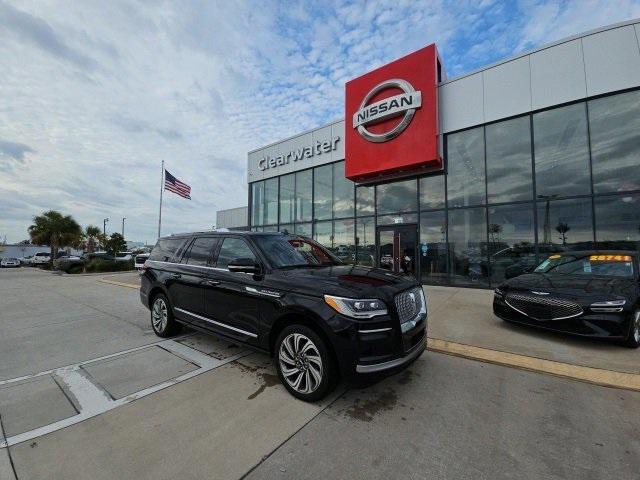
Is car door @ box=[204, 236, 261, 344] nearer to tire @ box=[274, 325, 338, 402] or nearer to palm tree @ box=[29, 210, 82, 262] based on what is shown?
tire @ box=[274, 325, 338, 402]

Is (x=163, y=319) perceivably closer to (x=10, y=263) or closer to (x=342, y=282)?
(x=342, y=282)

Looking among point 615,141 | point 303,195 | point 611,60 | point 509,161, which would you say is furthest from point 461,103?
point 303,195

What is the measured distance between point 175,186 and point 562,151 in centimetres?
2093

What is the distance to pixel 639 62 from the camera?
876 centimetres

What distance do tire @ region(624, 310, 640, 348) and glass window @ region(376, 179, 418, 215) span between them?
8.22 metres

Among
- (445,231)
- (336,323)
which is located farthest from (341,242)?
(336,323)

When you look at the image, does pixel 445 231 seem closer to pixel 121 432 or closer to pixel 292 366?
pixel 292 366

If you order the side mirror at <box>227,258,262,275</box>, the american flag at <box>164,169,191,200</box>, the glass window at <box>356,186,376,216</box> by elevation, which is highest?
the american flag at <box>164,169,191,200</box>

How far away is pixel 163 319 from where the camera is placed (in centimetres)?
523

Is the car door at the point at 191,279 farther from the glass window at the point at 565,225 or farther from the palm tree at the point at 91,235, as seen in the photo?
the palm tree at the point at 91,235

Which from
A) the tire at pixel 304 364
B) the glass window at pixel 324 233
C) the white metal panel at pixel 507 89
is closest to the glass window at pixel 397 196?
the glass window at pixel 324 233

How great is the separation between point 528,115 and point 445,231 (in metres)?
4.64

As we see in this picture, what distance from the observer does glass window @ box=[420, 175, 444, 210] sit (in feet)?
39.1

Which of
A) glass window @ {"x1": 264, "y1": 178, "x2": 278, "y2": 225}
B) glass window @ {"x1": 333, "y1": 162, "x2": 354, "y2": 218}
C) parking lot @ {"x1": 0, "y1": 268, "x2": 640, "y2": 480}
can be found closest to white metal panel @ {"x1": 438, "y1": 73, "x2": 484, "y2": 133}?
glass window @ {"x1": 333, "y1": 162, "x2": 354, "y2": 218}
